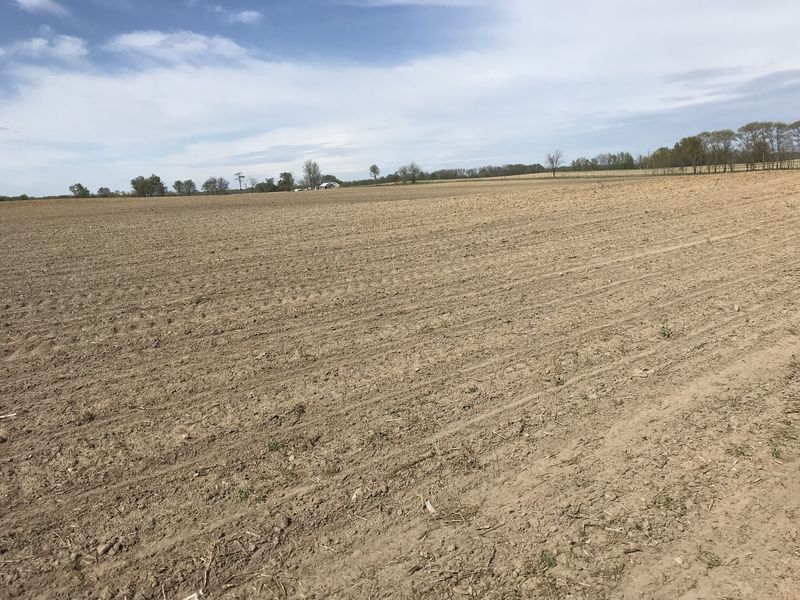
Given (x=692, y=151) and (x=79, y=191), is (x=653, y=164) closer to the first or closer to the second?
(x=692, y=151)

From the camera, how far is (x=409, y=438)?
4.35m

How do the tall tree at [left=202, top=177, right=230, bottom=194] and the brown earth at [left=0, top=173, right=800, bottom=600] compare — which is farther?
the tall tree at [left=202, top=177, right=230, bottom=194]

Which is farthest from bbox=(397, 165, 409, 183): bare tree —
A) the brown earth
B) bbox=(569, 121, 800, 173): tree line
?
the brown earth

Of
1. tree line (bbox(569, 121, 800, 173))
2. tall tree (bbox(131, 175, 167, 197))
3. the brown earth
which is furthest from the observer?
tall tree (bbox(131, 175, 167, 197))

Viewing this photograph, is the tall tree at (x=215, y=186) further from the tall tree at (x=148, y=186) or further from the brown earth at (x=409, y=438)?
the brown earth at (x=409, y=438)

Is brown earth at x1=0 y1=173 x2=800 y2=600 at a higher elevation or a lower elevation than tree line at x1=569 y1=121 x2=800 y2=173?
lower

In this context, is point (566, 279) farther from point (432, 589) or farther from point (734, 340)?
point (432, 589)

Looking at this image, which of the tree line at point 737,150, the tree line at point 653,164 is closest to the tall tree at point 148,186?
the tree line at point 653,164

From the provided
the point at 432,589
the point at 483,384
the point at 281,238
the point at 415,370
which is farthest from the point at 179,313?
the point at 281,238

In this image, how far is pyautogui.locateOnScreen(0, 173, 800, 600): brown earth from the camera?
3.04 meters

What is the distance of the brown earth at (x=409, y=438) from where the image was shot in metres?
3.04

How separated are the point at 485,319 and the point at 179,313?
460cm

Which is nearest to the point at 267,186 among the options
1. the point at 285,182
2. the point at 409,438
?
the point at 285,182

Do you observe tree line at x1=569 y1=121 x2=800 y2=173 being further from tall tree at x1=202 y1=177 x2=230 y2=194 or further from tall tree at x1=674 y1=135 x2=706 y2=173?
tall tree at x1=202 y1=177 x2=230 y2=194
